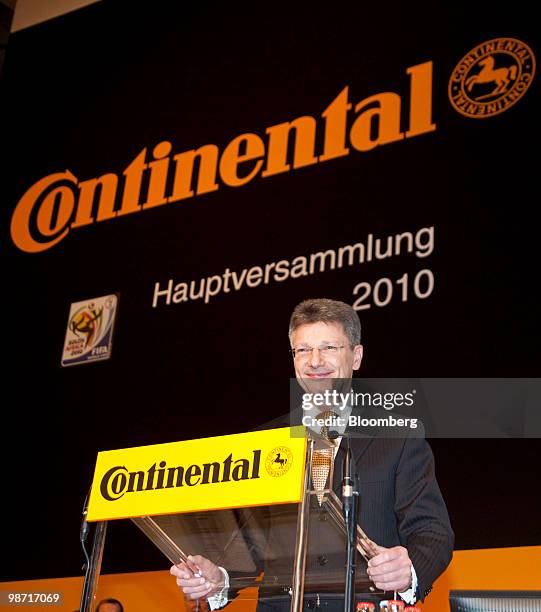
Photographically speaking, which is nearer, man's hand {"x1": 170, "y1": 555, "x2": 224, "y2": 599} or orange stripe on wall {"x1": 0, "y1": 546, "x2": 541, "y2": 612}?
man's hand {"x1": 170, "y1": 555, "x2": 224, "y2": 599}

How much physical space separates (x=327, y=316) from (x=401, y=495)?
0.52m

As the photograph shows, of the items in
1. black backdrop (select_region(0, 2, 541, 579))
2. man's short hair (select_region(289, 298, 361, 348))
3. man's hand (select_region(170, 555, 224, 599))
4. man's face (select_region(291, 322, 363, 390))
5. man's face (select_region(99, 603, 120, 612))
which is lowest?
man's hand (select_region(170, 555, 224, 599))

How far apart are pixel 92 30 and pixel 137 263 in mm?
1899

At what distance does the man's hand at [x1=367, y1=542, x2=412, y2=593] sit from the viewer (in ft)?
5.36

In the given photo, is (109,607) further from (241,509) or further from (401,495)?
(241,509)

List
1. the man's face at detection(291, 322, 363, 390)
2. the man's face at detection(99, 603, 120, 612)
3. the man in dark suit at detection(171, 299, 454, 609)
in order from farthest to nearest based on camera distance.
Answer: the man's face at detection(99, 603, 120, 612)
the man's face at detection(291, 322, 363, 390)
the man in dark suit at detection(171, 299, 454, 609)

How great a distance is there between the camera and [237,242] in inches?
178

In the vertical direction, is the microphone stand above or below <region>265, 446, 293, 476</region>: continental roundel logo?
below

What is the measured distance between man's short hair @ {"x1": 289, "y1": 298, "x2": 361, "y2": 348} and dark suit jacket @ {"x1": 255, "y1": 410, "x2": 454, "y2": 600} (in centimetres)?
33

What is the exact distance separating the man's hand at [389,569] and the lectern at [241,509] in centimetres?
4

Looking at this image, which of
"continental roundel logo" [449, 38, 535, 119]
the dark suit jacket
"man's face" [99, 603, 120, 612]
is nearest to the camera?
the dark suit jacket

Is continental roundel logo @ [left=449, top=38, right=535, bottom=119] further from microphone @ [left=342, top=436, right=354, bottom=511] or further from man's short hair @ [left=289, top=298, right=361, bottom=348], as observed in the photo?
microphone @ [left=342, top=436, right=354, bottom=511]

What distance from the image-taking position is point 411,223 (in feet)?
12.7

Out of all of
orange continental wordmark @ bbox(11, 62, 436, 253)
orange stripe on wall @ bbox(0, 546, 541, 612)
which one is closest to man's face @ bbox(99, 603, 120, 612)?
orange stripe on wall @ bbox(0, 546, 541, 612)
